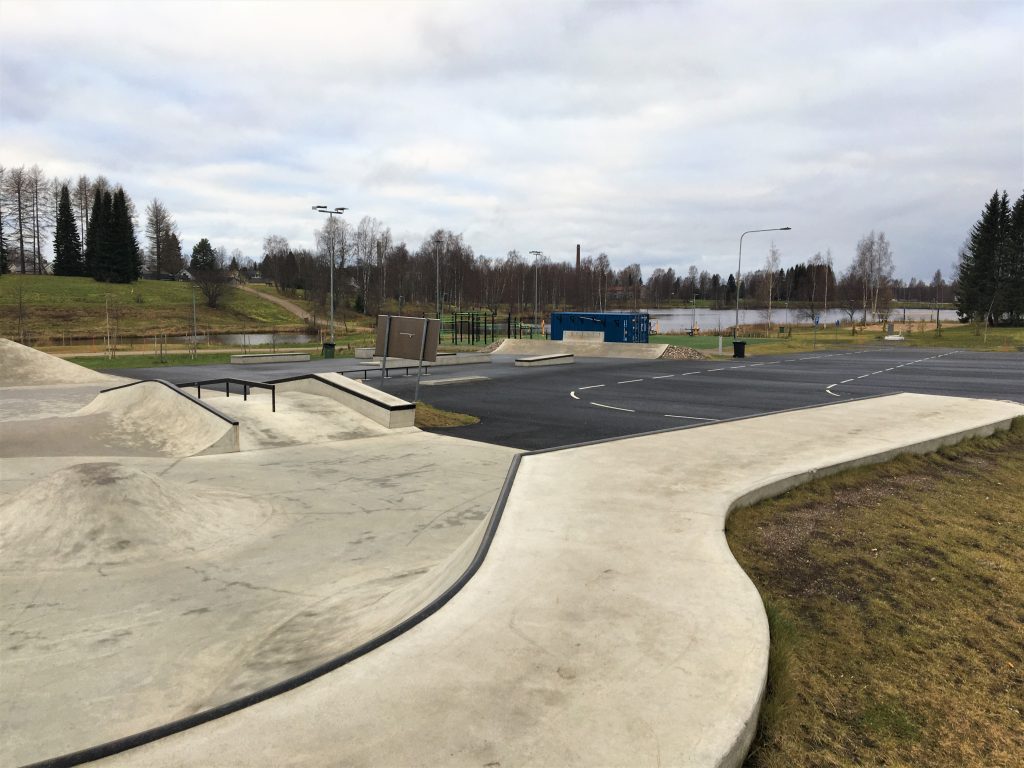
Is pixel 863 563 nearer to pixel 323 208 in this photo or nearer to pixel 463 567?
pixel 463 567

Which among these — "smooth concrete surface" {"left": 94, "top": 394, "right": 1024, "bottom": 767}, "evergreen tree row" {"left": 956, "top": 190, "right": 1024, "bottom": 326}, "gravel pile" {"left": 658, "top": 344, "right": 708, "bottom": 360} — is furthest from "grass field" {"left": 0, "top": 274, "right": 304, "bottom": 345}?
"evergreen tree row" {"left": 956, "top": 190, "right": 1024, "bottom": 326}

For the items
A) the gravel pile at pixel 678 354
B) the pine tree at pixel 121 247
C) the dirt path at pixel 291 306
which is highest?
the pine tree at pixel 121 247

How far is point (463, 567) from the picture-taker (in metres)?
5.72

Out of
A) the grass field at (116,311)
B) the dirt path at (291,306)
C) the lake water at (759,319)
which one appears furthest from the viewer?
the dirt path at (291,306)

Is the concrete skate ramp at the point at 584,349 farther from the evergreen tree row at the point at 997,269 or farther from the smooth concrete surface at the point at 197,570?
the evergreen tree row at the point at 997,269

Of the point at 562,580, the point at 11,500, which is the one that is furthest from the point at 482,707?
the point at 11,500

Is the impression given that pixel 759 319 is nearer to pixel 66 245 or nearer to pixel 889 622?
pixel 66 245

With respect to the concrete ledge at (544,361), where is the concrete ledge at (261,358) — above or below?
below

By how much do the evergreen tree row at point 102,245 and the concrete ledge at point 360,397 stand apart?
9826 cm

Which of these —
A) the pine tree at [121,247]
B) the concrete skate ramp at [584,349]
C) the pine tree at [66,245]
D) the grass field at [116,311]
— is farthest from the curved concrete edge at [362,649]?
the pine tree at [66,245]

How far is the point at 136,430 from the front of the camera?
14.1m

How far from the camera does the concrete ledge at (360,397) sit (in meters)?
15.2

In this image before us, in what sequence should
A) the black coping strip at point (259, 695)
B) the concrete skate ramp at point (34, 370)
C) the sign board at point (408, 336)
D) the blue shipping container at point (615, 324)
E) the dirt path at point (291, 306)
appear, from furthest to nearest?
1. the dirt path at point (291, 306)
2. the blue shipping container at point (615, 324)
3. the concrete skate ramp at point (34, 370)
4. the sign board at point (408, 336)
5. the black coping strip at point (259, 695)

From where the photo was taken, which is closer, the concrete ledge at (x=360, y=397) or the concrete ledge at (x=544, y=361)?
the concrete ledge at (x=360, y=397)
